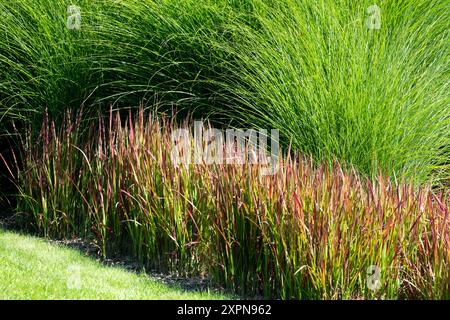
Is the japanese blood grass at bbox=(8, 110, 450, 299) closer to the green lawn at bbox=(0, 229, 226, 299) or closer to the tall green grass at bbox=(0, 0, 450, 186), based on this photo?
the green lawn at bbox=(0, 229, 226, 299)

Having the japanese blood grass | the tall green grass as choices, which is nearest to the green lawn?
the japanese blood grass

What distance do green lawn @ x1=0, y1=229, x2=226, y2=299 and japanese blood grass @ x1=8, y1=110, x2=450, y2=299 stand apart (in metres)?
0.29

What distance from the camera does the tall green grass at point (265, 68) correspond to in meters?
5.89

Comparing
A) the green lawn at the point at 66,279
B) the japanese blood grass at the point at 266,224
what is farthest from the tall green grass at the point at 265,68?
the green lawn at the point at 66,279

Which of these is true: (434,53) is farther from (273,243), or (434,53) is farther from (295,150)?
(273,243)

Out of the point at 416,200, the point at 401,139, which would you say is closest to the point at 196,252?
the point at 416,200

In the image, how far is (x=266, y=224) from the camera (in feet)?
15.6

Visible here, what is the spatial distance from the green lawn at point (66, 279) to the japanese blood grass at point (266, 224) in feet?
0.94

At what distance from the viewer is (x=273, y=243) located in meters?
4.64

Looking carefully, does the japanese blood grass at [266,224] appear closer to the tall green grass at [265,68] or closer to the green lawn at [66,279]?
the green lawn at [66,279]

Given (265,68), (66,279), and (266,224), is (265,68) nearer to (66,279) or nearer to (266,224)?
(266,224)

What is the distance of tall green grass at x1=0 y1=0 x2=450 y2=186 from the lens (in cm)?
589

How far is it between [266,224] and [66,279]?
120 centimetres
